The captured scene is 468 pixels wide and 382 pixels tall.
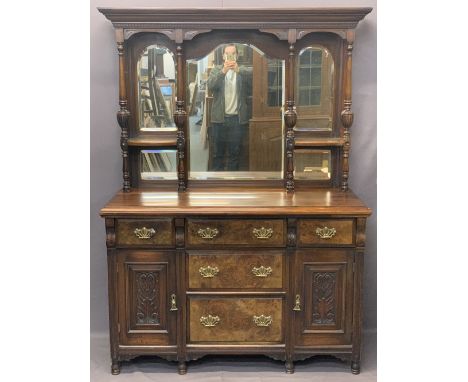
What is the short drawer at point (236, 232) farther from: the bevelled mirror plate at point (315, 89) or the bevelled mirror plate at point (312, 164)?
the bevelled mirror plate at point (315, 89)

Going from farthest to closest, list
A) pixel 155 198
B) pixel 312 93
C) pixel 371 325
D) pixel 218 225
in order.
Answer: pixel 371 325 → pixel 312 93 → pixel 155 198 → pixel 218 225

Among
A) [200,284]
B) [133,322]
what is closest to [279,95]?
[200,284]

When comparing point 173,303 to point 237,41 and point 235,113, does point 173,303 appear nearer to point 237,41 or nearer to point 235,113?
point 235,113

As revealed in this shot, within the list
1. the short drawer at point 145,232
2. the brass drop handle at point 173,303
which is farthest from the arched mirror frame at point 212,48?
the brass drop handle at point 173,303

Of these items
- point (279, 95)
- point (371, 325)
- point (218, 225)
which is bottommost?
point (371, 325)

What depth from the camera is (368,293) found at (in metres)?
3.69

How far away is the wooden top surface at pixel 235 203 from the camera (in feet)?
9.80

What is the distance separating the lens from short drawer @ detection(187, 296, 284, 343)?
3.10m

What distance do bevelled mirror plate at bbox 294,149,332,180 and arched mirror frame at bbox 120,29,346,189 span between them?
0.03 meters

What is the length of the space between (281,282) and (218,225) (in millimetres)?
452

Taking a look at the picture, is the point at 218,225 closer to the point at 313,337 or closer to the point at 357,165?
the point at 313,337

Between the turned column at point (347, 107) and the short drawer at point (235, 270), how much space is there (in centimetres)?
72

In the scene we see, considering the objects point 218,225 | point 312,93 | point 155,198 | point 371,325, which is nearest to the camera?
point 218,225

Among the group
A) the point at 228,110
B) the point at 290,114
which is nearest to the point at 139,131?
the point at 228,110
